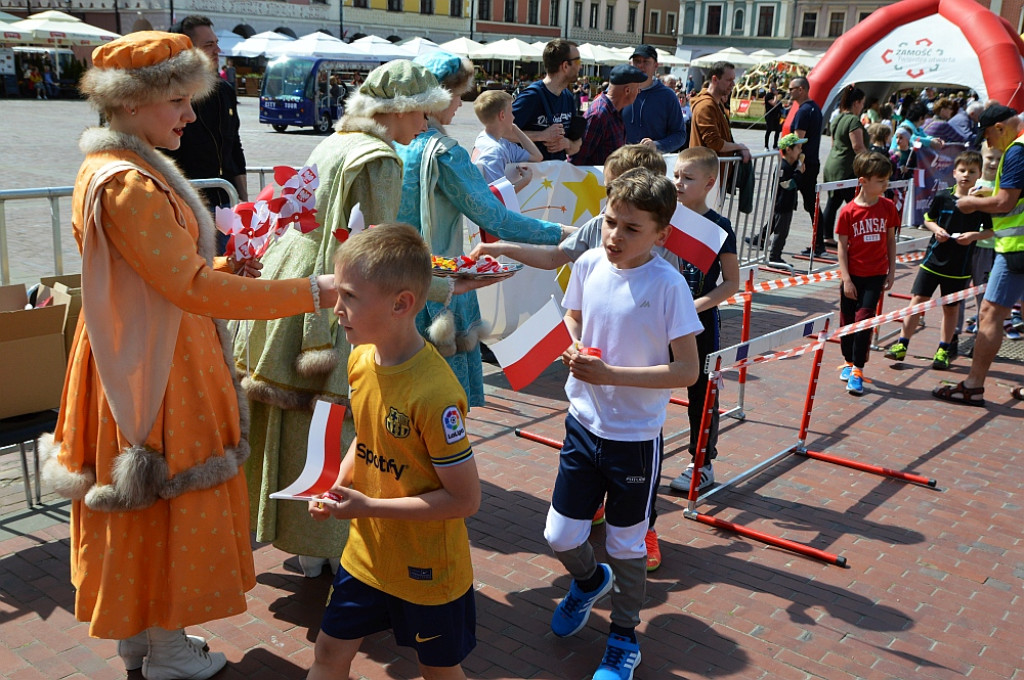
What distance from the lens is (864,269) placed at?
6973mm

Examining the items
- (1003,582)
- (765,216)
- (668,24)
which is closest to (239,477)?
(1003,582)

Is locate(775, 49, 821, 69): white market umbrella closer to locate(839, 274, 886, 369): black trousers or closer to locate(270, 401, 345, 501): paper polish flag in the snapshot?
locate(839, 274, 886, 369): black trousers

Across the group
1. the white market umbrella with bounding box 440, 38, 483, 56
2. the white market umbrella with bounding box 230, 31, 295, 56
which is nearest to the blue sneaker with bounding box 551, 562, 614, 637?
the white market umbrella with bounding box 230, 31, 295, 56

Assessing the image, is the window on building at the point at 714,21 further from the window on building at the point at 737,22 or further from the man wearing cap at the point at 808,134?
the man wearing cap at the point at 808,134

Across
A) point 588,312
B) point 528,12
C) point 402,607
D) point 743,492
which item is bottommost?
Answer: point 743,492

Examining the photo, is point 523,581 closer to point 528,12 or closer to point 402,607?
point 402,607

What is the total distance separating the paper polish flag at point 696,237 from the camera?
13.4 ft

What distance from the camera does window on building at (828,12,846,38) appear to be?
74.4 meters

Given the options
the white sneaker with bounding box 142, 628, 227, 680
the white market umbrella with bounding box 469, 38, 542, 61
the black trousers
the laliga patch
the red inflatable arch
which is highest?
the white market umbrella with bounding box 469, 38, 542, 61

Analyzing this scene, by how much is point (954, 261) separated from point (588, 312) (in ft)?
17.3

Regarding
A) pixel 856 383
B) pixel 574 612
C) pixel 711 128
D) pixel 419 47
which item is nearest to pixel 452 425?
pixel 574 612

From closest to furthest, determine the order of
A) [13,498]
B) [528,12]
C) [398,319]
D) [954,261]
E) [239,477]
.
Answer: [398,319] < [239,477] < [13,498] < [954,261] < [528,12]

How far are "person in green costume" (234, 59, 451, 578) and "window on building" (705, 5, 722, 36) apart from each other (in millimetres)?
84071

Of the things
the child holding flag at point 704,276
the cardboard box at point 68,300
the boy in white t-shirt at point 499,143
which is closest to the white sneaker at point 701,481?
the child holding flag at point 704,276
